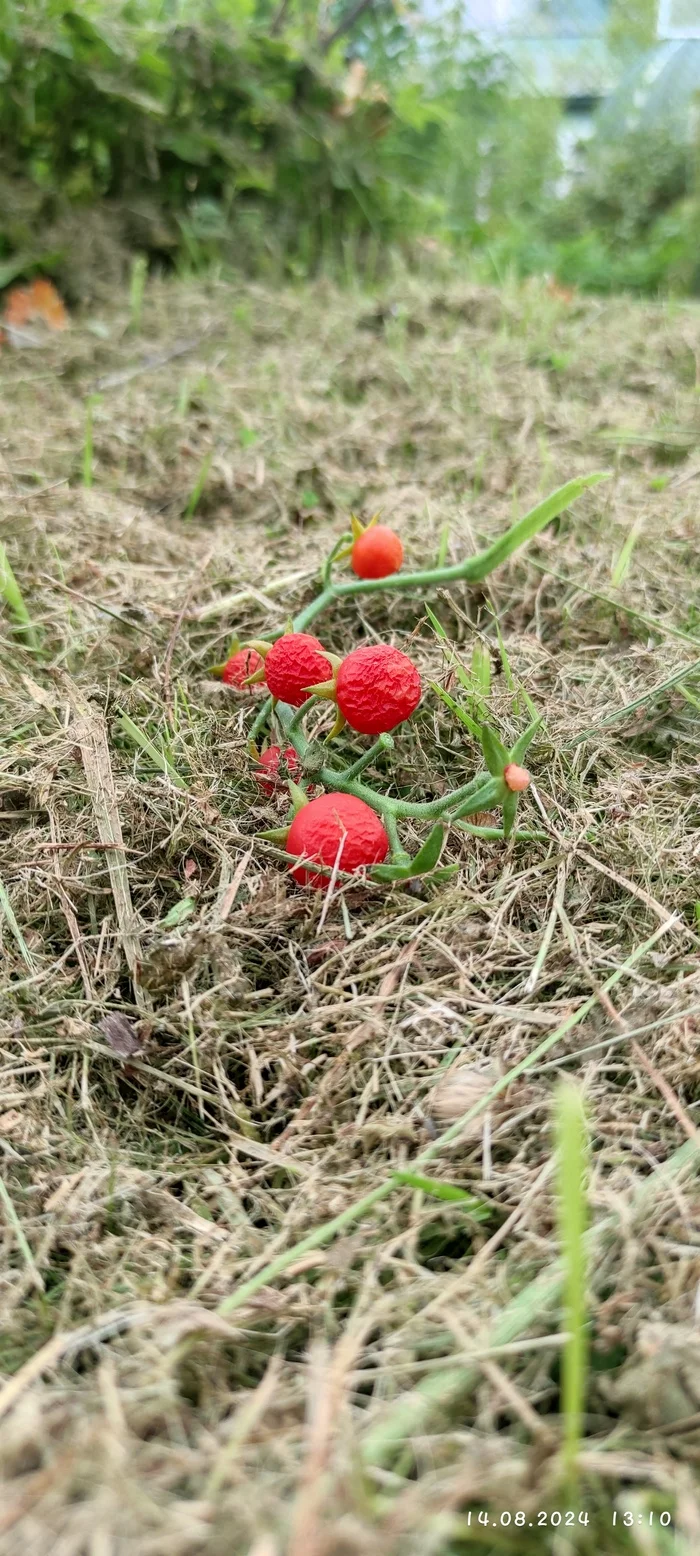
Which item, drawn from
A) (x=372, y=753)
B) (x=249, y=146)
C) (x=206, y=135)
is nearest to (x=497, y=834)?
(x=372, y=753)

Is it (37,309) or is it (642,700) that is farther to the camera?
(37,309)

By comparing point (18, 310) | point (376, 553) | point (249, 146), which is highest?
point (249, 146)

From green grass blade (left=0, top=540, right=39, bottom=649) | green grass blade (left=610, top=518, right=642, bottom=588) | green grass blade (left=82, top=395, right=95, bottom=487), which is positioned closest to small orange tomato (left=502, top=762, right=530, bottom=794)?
green grass blade (left=610, top=518, right=642, bottom=588)

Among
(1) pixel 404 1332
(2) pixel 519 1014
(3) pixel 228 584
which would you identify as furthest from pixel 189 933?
(3) pixel 228 584

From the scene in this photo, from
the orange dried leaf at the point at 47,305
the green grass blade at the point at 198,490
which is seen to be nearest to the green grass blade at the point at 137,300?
the orange dried leaf at the point at 47,305

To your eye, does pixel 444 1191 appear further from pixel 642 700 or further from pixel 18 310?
pixel 18 310
